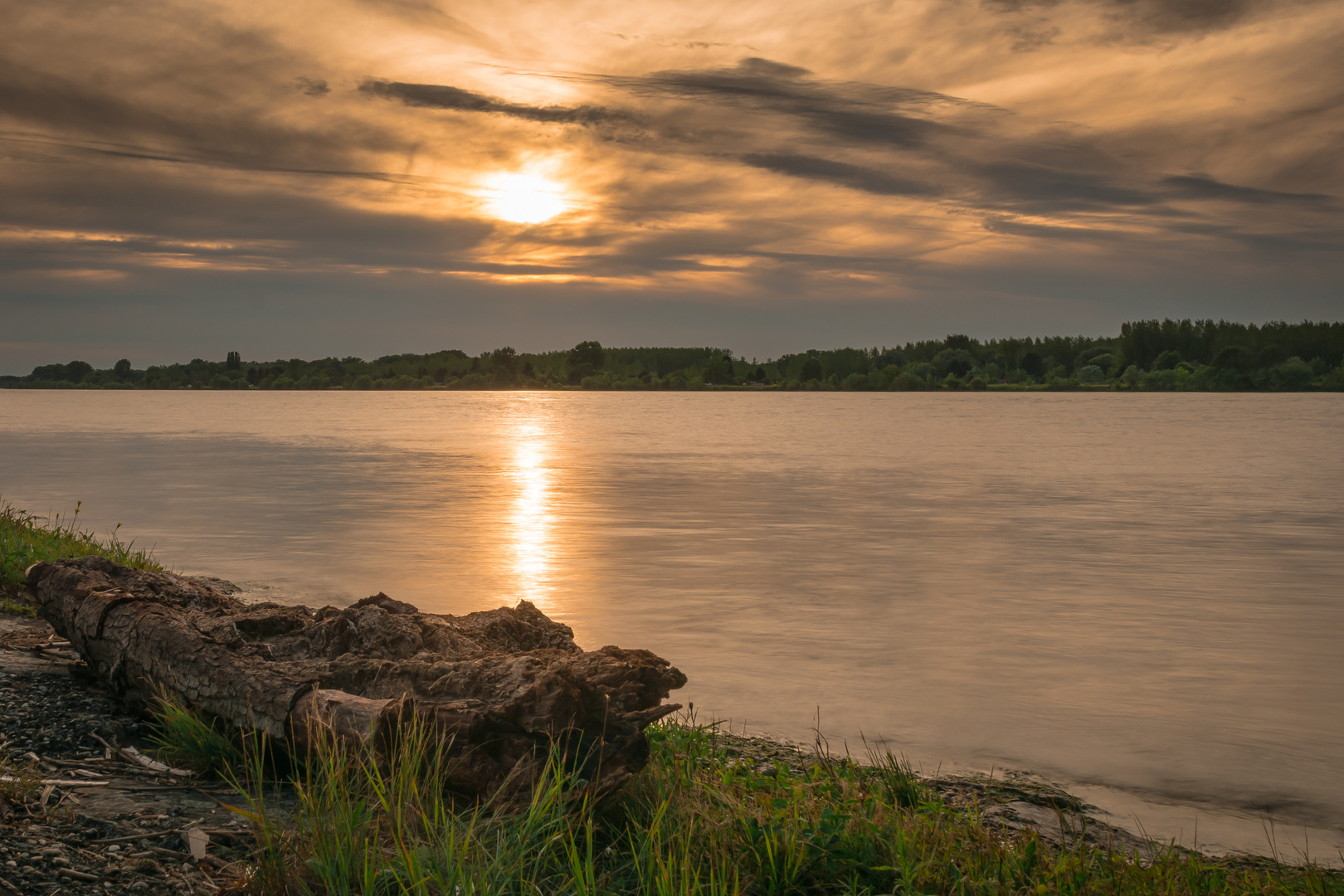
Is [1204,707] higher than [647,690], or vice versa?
[647,690]

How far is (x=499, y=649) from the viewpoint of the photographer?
614cm

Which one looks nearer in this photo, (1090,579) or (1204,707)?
(1204,707)

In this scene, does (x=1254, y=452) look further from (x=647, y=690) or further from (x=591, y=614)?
(x=647, y=690)

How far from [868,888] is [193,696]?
3.62 m

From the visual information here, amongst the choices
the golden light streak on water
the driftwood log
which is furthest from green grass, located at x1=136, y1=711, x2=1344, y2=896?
the golden light streak on water

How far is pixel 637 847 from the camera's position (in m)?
4.29

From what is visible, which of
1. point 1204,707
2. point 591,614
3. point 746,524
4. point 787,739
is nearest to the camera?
point 787,739

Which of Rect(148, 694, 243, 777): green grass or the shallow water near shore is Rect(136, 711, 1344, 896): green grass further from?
the shallow water near shore

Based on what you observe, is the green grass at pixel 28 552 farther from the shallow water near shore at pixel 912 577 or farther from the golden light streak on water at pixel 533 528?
the golden light streak on water at pixel 533 528

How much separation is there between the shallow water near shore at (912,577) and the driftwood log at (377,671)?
2.67m

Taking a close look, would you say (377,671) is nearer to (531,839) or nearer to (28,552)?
(531,839)

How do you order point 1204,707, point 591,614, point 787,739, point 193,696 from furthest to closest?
point 591,614 → point 1204,707 → point 787,739 → point 193,696

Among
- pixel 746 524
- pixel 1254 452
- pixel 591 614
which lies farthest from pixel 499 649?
pixel 1254 452

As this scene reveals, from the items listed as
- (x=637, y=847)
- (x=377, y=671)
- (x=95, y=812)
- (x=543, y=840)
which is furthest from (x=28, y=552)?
(x=637, y=847)
